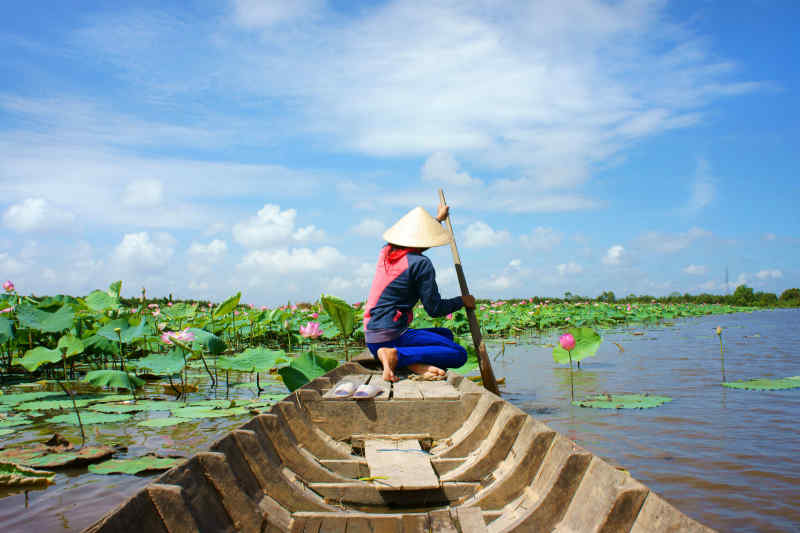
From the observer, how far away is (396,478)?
2.27 meters

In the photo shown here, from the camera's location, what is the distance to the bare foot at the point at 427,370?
13.0 ft

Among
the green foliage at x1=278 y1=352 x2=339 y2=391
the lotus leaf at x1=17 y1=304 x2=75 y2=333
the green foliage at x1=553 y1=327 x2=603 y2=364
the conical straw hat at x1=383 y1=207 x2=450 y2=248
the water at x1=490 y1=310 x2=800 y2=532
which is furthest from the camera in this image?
the green foliage at x1=553 y1=327 x2=603 y2=364

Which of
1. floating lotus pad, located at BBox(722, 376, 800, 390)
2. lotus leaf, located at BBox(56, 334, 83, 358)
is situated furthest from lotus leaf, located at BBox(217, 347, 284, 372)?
floating lotus pad, located at BBox(722, 376, 800, 390)

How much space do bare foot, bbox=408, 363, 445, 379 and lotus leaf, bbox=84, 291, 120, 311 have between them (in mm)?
3686

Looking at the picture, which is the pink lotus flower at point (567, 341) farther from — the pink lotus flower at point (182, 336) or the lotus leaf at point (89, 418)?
the lotus leaf at point (89, 418)

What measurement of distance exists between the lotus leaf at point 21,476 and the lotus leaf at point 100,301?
3526 mm

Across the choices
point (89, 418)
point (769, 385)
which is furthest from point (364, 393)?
point (769, 385)

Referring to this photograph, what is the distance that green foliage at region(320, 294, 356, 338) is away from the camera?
4.96m

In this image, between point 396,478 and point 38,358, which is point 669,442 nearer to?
point 396,478

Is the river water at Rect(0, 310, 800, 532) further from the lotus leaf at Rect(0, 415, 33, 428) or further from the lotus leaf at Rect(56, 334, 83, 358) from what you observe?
the lotus leaf at Rect(56, 334, 83, 358)

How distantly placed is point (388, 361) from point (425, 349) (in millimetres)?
395

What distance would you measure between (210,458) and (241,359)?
284 centimetres

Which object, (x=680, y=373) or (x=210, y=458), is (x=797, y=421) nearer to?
(x=680, y=373)

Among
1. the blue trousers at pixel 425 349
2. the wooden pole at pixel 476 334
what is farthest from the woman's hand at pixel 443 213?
the blue trousers at pixel 425 349
